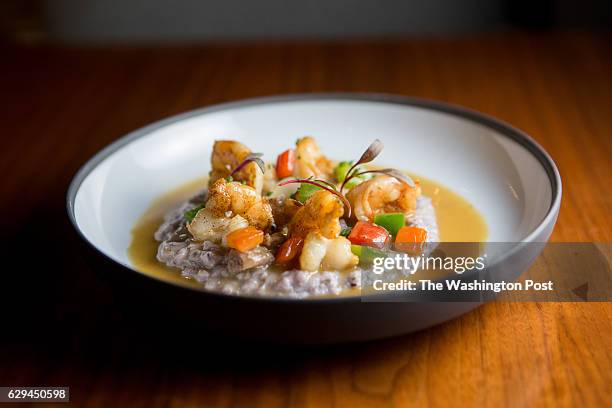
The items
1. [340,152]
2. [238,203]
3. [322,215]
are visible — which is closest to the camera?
[322,215]

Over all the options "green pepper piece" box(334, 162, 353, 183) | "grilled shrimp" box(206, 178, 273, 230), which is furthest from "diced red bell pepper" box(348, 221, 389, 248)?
"green pepper piece" box(334, 162, 353, 183)

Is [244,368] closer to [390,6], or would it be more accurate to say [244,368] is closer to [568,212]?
[568,212]

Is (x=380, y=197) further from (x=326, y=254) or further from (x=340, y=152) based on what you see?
(x=340, y=152)

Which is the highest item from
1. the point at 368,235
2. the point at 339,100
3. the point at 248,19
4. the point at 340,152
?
the point at 248,19

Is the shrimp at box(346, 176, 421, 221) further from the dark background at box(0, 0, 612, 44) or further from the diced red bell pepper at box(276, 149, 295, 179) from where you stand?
the dark background at box(0, 0, 612, 44)

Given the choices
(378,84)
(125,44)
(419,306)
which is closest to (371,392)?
(419,306)

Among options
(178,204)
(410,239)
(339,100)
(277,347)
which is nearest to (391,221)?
(410,239)

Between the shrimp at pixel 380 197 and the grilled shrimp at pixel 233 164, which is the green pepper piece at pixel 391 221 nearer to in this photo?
the shrimp at pixel 380 197
